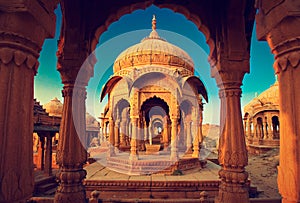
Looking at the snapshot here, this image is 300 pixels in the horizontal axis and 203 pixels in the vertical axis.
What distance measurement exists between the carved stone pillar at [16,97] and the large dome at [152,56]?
38.5ft

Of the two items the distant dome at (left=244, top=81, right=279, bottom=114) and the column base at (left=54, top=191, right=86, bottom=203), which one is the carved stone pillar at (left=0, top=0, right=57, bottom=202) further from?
the distant dome at (left=244, top=81, right=279, bottom=114)

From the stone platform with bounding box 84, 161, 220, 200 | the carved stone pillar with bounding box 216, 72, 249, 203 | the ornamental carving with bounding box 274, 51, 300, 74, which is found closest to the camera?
the ornamental carving with bounding box 274, 51, 300, 74

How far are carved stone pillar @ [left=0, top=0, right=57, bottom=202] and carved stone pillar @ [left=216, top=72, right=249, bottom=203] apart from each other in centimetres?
339

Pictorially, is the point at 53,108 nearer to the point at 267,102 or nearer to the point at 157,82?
the point at 157,82

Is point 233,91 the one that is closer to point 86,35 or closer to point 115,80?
point 86,35

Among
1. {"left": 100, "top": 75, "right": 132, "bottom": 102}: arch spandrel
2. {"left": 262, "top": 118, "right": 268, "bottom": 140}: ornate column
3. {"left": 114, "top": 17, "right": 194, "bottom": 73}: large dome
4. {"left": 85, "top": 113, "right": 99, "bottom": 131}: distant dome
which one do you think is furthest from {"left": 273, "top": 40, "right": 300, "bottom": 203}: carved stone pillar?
{"left": 85, "top": 113, "right": 99, "bottom": 131}: distant dome

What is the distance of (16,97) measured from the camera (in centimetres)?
176

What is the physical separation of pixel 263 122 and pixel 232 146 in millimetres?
21532

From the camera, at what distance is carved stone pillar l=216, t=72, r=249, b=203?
394cm

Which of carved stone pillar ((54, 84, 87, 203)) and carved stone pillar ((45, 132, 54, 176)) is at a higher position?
carved stone pillar ((54, 84, 87, 203))

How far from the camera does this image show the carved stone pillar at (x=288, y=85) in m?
1.75

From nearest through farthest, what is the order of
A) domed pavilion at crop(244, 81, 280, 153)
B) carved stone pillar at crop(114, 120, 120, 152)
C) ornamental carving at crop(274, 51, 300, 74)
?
1. ornamental carving at crop(274, 51, 300, 74)
2. carved stone pillar at crop(114, 120, 120, 152)
3. domed pavilion at crop(244, 81, 280, 153)

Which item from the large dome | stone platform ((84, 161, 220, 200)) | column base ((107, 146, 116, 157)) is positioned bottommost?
stone platform ((84, 161, 220, 200))

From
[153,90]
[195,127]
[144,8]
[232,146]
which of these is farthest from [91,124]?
[232,146]
